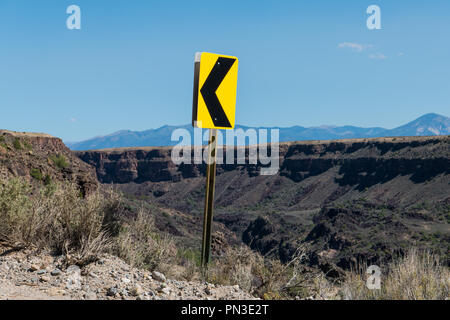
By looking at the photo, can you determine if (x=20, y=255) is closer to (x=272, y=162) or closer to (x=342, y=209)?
(x=342, y=209)

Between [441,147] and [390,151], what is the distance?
33.6 feet

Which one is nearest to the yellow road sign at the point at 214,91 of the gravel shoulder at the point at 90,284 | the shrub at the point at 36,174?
the gravel shoulder at the point at 90,284

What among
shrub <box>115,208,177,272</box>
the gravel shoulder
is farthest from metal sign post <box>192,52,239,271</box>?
shrub <box>115,208,177,272</box>

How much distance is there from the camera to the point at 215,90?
5277 millimetres

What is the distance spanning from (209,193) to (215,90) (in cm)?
123

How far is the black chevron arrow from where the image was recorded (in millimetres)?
5238

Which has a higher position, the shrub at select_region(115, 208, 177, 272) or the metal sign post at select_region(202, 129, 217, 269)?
the metal sign post at select_region(202, 129, 217, 269)

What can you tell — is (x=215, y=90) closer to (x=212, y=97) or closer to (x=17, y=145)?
(x=212, y=97)

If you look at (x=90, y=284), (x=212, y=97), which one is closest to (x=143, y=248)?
(x=90, y=284)

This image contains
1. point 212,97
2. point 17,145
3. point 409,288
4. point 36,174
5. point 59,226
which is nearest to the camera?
point 409,288

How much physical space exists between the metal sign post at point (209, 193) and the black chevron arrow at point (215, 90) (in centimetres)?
19

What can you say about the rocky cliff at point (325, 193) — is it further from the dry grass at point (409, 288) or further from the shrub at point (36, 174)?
the shrub at point (36, 174)

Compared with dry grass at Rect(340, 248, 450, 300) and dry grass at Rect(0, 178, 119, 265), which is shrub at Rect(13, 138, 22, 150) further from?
dry grass at Rect(340, 248, 450, 300)
